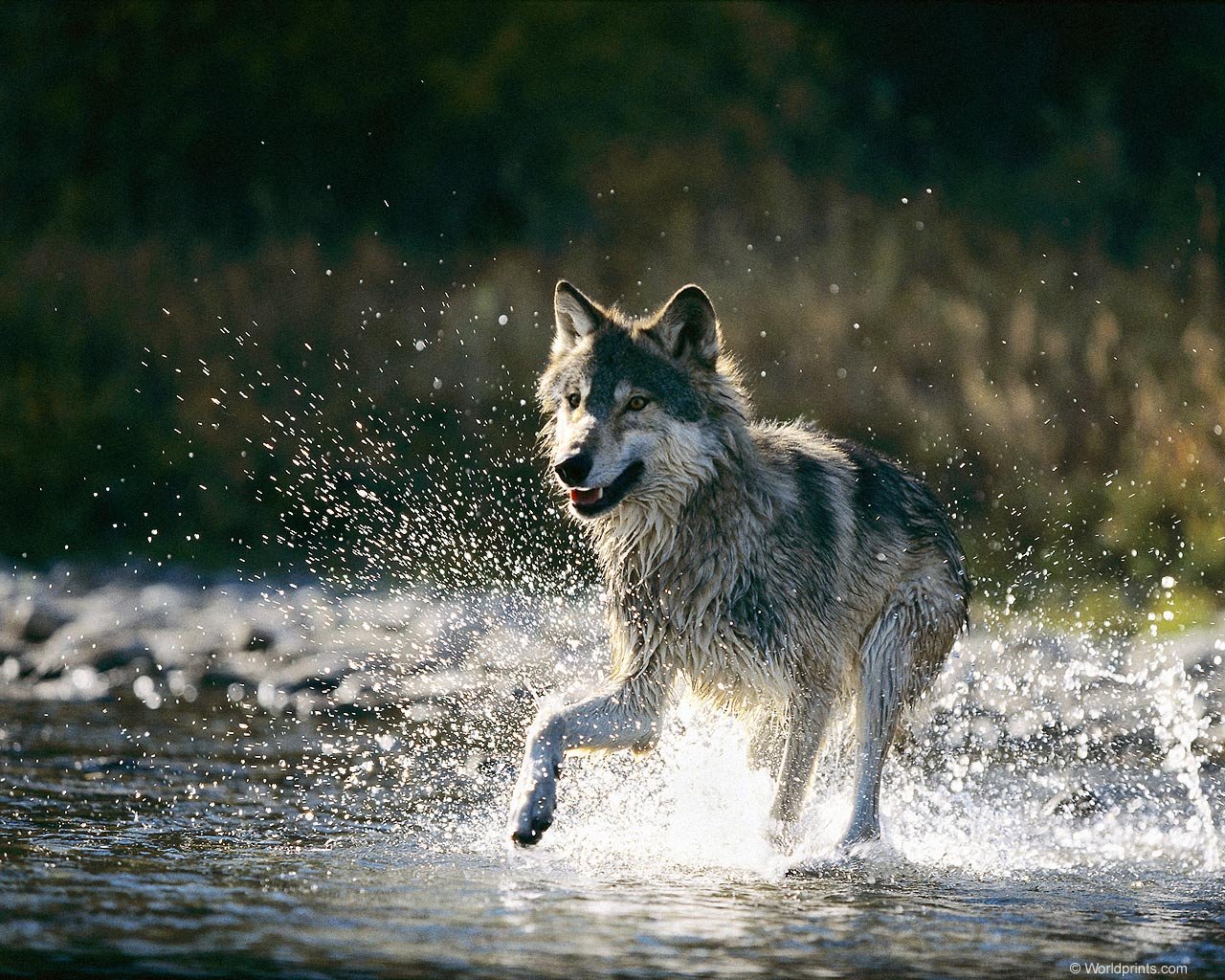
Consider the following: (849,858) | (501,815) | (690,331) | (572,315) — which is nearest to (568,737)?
(501,815)

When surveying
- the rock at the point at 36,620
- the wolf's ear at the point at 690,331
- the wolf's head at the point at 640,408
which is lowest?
the rock at the point at 36,620

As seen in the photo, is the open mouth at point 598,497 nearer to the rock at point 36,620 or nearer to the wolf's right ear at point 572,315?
the wolf's right ear at point 572,315

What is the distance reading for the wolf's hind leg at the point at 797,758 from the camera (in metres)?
6.50

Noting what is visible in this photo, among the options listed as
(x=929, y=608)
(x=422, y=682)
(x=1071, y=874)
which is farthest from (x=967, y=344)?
(x=1071, y=874)

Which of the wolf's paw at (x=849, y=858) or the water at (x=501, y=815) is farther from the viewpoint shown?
the wolf's paw at (x=849, y=858)

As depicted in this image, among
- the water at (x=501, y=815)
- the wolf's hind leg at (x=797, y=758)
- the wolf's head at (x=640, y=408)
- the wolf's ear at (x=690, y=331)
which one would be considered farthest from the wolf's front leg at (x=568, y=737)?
the wolf's ear at (x=690, y=331)

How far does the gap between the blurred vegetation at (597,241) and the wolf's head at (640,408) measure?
519cm

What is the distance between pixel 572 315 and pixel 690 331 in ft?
1.71

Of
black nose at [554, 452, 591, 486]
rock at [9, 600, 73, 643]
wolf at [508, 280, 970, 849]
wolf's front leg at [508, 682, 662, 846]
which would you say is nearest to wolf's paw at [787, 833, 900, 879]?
wolf at [508, 280, 970, 849]

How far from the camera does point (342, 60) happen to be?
18.8m

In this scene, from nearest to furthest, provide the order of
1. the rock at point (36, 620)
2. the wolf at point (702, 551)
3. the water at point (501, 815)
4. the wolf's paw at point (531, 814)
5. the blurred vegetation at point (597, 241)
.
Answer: the water at point (501, 815), the wolf's paw at point (531, 814), the wolf at point (702, 551), the rock at point (36, 620), the blurred vegetation at point (597, 241)

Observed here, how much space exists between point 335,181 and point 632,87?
10.9 ft

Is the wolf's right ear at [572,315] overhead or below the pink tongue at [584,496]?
overhead

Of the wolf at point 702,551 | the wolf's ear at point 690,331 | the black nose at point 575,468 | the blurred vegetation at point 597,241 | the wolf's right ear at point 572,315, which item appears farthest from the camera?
the blurred vegetation at point 597,241
